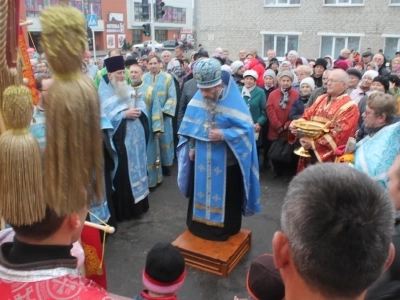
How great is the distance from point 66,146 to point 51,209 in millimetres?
209

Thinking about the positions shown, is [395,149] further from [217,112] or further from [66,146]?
[66,146]

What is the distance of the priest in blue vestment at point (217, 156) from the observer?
12.7 ft

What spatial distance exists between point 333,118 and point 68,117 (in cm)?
390

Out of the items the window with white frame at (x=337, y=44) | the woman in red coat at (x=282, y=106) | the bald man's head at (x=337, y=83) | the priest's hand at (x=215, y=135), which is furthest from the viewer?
the window with white frame at (x=337, y=44)

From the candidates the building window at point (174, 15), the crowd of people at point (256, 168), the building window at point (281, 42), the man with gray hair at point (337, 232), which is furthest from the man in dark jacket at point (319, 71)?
the building window at point (174, 15)

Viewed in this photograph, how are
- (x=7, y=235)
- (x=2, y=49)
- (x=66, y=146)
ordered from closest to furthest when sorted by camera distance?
(x=66, y=146) → (x=2, y=49) → (x=7, y=235)

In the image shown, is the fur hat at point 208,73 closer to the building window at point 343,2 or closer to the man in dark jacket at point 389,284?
the man in dark jacket at point 389,284

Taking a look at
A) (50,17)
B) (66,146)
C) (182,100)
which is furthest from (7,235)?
(182,100)

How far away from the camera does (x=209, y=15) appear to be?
70.5ft

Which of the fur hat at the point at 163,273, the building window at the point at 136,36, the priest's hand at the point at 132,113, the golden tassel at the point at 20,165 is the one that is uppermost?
the building window at the point at 136,36

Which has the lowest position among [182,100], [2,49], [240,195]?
[240,195]

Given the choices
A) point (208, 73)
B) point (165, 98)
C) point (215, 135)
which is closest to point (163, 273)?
point (215, 135)

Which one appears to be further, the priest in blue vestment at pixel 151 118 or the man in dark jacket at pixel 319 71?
the man in dark jacket at pixel 319 71

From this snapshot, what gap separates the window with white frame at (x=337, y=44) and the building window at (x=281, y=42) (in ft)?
4.18
